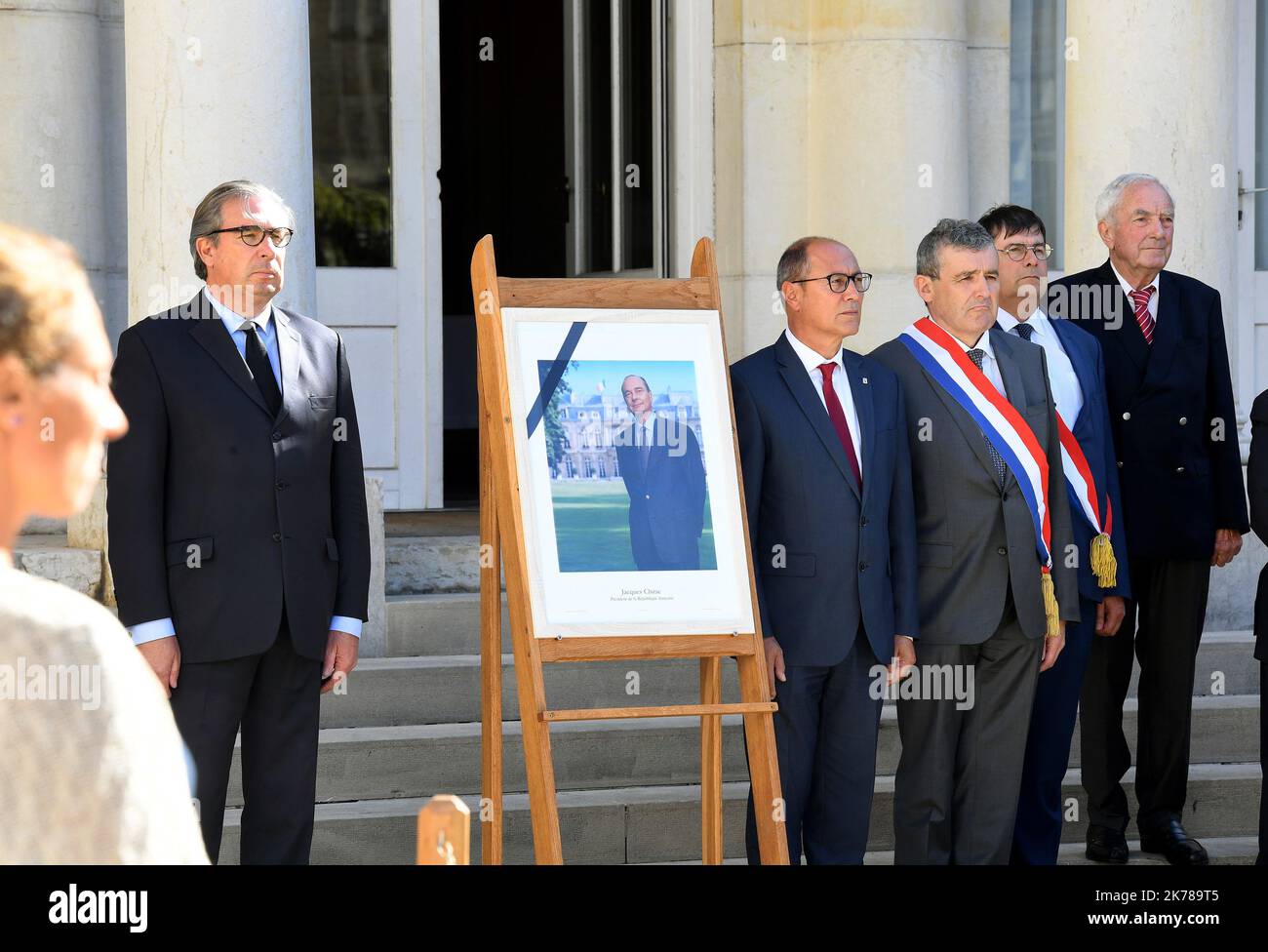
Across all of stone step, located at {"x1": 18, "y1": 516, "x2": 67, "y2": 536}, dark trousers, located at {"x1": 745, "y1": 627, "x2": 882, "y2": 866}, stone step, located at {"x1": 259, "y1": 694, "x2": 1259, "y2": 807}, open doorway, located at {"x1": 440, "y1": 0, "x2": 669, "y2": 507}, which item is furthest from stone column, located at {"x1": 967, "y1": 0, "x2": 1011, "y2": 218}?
stone step, located at {"x1": 18, "y1": 516, "x2": 67, "y2": 536}

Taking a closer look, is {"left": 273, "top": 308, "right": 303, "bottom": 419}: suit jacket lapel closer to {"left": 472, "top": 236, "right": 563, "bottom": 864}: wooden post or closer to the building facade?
{"left": 472, "top": 236, "right": 563, "bottom": 864}: wooden post

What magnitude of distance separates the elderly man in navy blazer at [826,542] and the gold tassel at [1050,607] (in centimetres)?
42

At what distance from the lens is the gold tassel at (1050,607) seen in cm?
521

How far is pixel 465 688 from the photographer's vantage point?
627 cm

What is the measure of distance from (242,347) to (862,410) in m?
1.67

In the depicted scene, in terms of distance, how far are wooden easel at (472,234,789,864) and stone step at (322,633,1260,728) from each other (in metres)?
1.29

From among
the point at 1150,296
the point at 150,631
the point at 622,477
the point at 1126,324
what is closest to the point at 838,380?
the point at 622,477

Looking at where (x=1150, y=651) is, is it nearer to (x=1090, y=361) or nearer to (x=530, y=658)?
(x=1090, y=361)

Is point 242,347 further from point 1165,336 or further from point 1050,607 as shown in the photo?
point 1165,336

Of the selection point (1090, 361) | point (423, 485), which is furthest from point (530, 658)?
point (423, 485)

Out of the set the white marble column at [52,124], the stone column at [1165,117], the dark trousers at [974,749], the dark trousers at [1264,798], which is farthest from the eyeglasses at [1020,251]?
the white marble column at [52,124]

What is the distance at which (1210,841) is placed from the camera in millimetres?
6250

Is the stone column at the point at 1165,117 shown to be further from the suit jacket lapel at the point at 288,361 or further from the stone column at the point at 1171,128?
the suit jacket lapel at the point at 288,361

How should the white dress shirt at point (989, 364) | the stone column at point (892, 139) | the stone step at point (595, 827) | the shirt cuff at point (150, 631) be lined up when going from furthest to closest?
the stone column at point (892, 139) → the stone step at point (595, 827) → the white dress shirt at point (989, 364) → the shirt cuff at point (150, 631)
